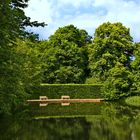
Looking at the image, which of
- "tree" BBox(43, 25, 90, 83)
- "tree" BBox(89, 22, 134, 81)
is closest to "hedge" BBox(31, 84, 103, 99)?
"tree" BBox(89, 22, 134, 81)

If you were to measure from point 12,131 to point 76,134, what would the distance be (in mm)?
3350

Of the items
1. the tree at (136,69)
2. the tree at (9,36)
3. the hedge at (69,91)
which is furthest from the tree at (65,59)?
the tree at (9,36)

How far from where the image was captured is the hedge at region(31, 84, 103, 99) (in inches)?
2173

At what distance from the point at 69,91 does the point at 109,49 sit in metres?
9.32

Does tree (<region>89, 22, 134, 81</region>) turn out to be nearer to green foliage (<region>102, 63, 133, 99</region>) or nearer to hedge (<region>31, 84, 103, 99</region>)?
hedge (<region>31, 84, 103, 99</region>)

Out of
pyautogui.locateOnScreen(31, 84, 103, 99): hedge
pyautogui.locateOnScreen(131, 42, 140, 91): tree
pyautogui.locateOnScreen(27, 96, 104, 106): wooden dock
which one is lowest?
pyautogui.locateOnScreen(27, 96, 104, 106): wooden dock

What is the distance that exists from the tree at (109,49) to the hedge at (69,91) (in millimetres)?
3226

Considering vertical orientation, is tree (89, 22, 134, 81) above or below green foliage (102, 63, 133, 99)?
above

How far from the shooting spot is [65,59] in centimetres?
6662

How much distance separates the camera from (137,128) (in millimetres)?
21625

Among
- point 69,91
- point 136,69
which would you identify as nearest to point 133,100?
point 136,69

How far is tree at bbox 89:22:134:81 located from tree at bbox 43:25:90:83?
2.76 m

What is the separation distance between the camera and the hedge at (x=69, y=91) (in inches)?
2173

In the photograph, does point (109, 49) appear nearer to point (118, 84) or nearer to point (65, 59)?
point (65, 59)
